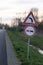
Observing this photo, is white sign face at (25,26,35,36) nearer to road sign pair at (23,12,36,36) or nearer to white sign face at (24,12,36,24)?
road sign pair at (23,12,36,36)

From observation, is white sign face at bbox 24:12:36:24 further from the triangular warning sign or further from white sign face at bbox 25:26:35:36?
white sign face at bbox 25:26:35:36

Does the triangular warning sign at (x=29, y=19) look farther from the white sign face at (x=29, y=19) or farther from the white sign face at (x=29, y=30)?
the white sign face at (x=29, y=30)

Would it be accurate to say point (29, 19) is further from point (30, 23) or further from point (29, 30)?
point (29, 30)

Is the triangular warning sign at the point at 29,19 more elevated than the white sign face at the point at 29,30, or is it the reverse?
the triangular warning sign at the point at 29,19

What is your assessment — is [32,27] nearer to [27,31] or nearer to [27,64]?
[27,31]

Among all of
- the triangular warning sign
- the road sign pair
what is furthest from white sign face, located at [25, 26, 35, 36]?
the triangular warning sign

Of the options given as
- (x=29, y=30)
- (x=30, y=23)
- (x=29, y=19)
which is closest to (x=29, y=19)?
(x=29, y=19)

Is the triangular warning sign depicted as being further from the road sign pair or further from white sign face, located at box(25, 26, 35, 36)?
white sign face, located at box(25, 26, 35, 36)

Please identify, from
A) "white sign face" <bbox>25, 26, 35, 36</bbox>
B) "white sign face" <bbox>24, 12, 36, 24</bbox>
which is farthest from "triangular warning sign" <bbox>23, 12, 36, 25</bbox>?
"white sign face" <bbox>25, 26, 35, 36</bbox>

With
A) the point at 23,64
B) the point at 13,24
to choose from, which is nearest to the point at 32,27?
the point at 23,64

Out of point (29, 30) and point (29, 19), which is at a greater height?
point (29, 19)

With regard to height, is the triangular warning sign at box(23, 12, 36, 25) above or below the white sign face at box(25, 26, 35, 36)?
above

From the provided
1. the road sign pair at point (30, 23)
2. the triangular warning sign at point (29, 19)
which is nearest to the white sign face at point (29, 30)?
the road sign pair at point (30, 23)

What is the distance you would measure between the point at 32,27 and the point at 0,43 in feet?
15.0
